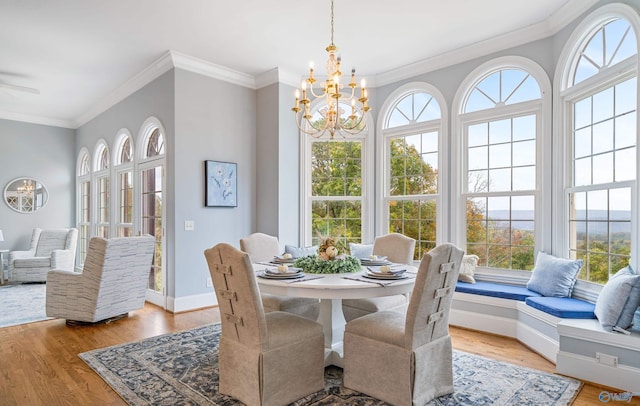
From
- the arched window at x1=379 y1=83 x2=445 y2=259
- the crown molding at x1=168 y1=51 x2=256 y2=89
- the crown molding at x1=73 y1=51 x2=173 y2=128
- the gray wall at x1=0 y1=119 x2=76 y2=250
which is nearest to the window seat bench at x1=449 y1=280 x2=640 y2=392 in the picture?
the arched window at x1=379 y1=83 x2=445 y2=259

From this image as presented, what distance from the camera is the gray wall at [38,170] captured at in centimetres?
690

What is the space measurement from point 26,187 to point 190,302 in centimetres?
499

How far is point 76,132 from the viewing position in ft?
25.3

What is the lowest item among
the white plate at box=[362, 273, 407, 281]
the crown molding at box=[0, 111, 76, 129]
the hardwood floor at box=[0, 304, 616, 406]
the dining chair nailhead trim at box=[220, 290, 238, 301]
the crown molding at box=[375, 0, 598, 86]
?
the hardwood floor at box=[0, 304, 616, 406]

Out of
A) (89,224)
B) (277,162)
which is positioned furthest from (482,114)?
(89,224)

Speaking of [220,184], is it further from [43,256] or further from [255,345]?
[43,256]

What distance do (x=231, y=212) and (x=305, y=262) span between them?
2.43 meters

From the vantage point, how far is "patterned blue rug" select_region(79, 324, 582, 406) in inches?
92.0

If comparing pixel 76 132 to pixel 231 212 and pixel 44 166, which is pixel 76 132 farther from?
pixel 231 212

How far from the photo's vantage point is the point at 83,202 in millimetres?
7547

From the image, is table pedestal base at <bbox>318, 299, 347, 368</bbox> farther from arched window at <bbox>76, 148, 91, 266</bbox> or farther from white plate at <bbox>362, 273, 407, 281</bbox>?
arched window at <bbox>76, 148, 91, 266</bbox>

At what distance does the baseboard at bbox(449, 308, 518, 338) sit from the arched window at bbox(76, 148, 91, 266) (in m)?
6.73

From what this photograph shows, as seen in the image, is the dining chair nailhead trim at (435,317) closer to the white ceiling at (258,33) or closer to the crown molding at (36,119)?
the white ceiling at (258,33)

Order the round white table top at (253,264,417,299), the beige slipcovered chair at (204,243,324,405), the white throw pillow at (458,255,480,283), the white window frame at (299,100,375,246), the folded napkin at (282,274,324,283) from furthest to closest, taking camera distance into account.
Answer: the white window frame at (299,100,375,246) → the white throw pillow at (458,255,480,283) → the folded napkin at (282,274,324,283) → the round white table top at (253,264,417,299) → the beige slipcovered chair at (204,243,324,405)
